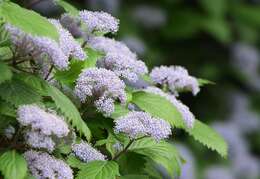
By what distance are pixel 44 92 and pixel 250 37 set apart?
393cm

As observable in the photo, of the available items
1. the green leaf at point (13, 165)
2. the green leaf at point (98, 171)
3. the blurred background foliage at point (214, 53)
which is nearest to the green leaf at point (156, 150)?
the green leaf at point (98, 171)

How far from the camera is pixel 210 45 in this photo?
5070 millimetres

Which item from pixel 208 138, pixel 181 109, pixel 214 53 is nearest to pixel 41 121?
pixel 181 109

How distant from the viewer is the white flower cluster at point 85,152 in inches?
52.7

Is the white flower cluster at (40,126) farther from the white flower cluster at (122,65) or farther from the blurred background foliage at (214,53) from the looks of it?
the blurred background foliage at (214,53)

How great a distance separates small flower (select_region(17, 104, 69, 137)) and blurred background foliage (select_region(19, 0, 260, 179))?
324cm

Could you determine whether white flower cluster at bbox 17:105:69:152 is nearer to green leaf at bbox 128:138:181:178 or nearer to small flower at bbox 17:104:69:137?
small flower at bbox 17:104:69:137

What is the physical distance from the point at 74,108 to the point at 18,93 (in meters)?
0.10

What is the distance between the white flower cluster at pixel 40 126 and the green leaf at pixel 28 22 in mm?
125

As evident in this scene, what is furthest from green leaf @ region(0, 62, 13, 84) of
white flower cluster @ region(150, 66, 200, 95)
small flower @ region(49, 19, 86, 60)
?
white flower cluster @ region(150, 66, 200, 95)

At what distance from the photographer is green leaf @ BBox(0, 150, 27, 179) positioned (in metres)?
1.13

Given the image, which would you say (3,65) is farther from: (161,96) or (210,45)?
(210,45)

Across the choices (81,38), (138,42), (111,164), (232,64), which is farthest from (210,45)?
(111,164)

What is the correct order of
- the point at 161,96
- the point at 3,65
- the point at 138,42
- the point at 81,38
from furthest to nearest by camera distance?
the point at 138,42, the point at 81,38, the point at 161,96, the point at 3,65
